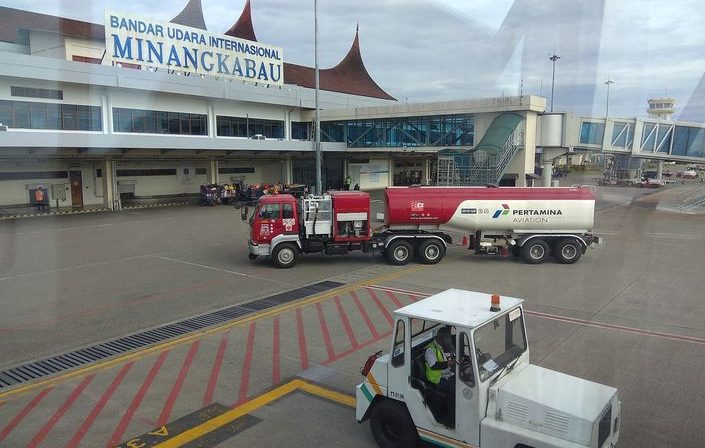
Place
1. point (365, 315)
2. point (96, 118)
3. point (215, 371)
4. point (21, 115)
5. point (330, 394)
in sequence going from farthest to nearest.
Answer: point (96, 118) < point (21, 115) < point (365, 315) < point (215, 371) < point (330, 394)

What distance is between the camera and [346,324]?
31.9 ft

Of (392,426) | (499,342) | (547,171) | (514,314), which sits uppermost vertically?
(547,171)

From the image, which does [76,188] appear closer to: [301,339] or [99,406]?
[301,339]

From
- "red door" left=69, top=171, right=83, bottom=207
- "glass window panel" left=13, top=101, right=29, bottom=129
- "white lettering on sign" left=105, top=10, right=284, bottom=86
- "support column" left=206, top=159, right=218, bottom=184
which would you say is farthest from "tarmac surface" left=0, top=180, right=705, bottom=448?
"support column" left=206, top=159, right=218, bottom=184

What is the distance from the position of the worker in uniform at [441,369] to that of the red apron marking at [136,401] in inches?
135

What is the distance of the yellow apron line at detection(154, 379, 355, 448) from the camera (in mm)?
5719

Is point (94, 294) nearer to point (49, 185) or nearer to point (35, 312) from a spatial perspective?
point (35, 312)

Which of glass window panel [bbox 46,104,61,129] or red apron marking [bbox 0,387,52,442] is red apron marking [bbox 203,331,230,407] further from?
glass window panel [bbox 46,104,61,129]

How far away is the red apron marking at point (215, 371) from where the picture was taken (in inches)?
264

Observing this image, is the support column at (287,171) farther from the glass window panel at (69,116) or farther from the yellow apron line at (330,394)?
the yellow apron line at (330,394)

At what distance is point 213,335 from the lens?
9.14 m

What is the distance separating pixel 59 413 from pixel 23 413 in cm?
43

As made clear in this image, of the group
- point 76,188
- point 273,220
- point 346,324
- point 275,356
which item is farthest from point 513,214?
point 76,188

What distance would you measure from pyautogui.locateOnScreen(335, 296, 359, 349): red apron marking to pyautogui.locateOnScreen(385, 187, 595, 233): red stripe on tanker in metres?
4.62
